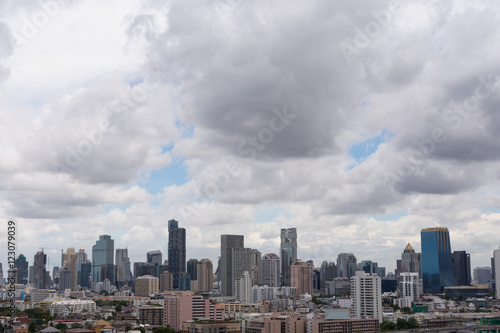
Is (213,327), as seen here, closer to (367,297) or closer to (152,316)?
(367,297)

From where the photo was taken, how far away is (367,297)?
126875 millimetres

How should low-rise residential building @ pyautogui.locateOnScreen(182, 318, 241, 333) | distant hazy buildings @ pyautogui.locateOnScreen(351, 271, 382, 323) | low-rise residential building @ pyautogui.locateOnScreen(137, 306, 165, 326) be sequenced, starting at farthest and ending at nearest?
low-rise residential building @ pyautogui.locateOnScreen(137, 306, 165, 326) → distant hazy buildings @ pyautogui.locateOnScreen(351, 271, 382, 323) → low-rise residential building @ pyautogui.locateOnScreen(182, 318, 241, 333)

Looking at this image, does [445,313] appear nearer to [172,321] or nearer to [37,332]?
[172,321]

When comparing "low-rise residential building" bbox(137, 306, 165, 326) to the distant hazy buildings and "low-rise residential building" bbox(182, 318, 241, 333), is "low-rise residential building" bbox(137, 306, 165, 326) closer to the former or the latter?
"low-rise residential building" bbox(182, 318, 241, 333)

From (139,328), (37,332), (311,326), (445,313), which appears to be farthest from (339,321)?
(445,313)

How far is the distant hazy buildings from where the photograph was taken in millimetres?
125169

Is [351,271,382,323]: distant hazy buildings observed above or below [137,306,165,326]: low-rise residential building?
above

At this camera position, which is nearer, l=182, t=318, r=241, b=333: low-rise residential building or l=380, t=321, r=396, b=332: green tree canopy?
l=182, t=318, r=241, b=333: low-rise residential building

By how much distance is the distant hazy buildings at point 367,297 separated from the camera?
125m

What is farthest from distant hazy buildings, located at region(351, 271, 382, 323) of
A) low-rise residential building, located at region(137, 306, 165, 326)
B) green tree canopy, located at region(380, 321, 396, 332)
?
low-rise residential building, located at region(137, 306, 165, 326)

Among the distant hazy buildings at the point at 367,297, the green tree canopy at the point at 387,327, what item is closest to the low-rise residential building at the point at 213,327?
the distant hazy buildings at the point at 367,297

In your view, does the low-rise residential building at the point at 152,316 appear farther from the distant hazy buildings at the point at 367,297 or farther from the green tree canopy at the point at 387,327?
the green tree canopy at the point at 387,327

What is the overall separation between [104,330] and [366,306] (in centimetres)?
5317

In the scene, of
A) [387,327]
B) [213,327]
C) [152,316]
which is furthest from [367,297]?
[152,316]
